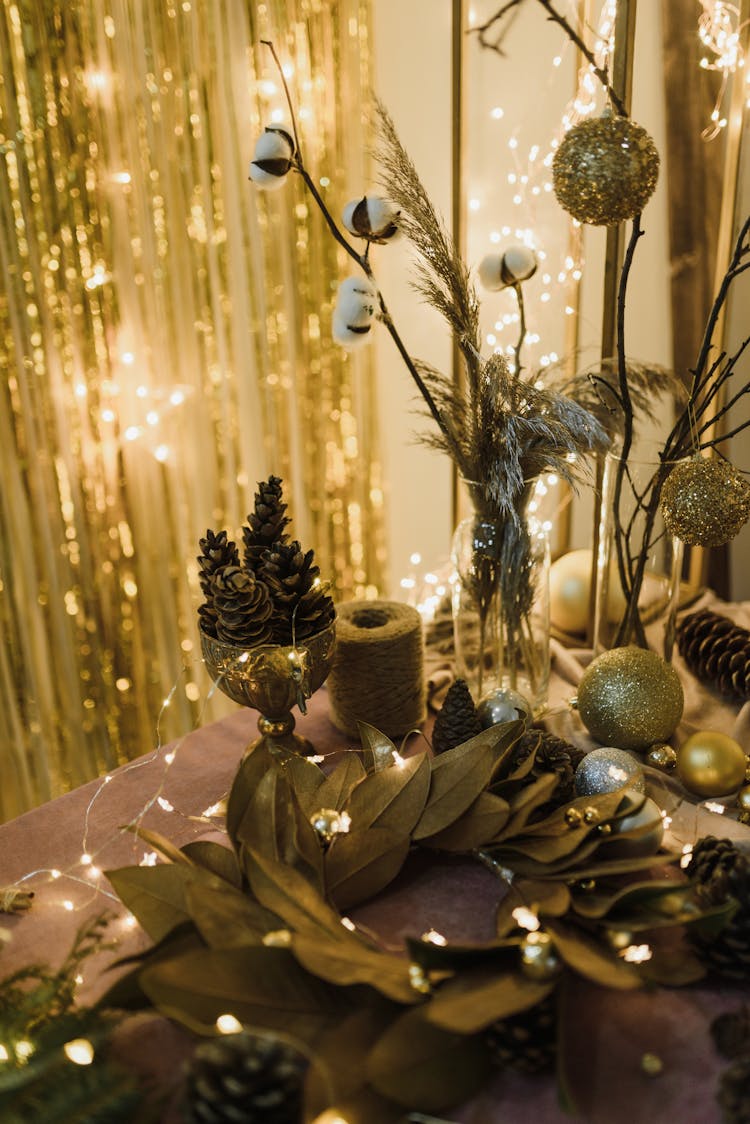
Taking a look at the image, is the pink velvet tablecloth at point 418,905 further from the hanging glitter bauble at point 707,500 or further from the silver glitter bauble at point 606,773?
the hanging glitter bauble at point 707,500

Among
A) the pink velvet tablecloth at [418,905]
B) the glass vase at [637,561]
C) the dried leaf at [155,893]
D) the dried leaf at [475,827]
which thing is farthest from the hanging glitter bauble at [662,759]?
the dried leaf at [155,893]

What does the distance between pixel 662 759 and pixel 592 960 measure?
33 cm

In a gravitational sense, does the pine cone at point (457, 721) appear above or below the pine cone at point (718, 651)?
above

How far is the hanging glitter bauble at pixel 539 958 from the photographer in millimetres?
568

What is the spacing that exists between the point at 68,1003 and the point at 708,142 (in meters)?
1.12

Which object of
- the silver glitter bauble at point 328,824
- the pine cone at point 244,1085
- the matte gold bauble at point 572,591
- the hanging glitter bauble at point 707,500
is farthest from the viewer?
the matte gold bauble at point 572,591

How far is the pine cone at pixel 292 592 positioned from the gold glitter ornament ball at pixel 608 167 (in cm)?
40

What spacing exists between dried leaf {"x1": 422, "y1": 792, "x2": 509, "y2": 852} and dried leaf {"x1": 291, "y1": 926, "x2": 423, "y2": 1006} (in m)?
0.14

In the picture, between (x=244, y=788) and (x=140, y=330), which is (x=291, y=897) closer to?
(x=244, y=788)

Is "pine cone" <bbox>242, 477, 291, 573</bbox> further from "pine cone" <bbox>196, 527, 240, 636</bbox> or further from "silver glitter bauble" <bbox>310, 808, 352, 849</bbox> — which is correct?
"silver glitter bauble" <bbox>310, 808, 352, 849</bbox>

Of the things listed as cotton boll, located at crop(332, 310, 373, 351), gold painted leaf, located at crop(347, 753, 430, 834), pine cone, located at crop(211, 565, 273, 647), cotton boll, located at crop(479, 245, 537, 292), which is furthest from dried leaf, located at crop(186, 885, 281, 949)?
cotton boll, located at crop(479, 245, 537, 292)

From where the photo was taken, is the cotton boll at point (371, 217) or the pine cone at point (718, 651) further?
the pine cone at point (718, 651)

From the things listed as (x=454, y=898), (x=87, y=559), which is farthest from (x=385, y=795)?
(x=87, y=559)

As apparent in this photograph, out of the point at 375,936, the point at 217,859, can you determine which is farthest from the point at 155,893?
the point at 375,936
